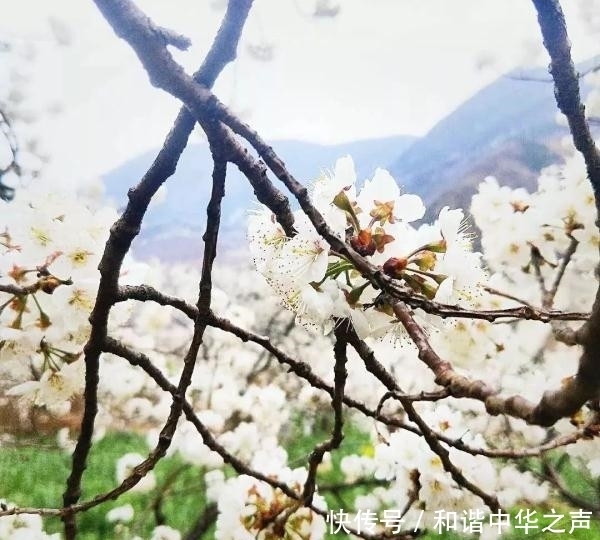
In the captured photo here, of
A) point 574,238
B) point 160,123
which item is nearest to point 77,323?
point 574,238

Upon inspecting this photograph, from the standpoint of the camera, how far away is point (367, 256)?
361 mm

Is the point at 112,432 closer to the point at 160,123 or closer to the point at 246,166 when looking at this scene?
the point at 160,123

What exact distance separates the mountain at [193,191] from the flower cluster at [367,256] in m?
1.58

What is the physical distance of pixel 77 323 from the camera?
564 mm

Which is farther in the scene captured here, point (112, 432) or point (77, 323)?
point (112, 432)

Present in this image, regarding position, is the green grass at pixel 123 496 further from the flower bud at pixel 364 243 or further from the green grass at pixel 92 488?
the flower bud at pixel 364 243

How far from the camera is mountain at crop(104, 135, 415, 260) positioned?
6.55 feet

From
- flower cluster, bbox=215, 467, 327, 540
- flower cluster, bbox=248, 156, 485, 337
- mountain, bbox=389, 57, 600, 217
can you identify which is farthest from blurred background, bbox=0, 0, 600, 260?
flower cluster, bbox=248, 156, 485, 337

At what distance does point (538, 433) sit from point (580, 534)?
329 mm

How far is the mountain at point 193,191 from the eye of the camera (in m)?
2.00

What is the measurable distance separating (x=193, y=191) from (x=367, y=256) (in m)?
1.83

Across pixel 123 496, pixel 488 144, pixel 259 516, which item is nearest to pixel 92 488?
pixel 123 496

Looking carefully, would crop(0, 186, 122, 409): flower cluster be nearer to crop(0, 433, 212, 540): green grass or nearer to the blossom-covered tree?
the blossom-covered tree

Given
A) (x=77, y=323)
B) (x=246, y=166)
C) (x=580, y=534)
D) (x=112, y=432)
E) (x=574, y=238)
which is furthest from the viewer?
(x=112, y=432)
